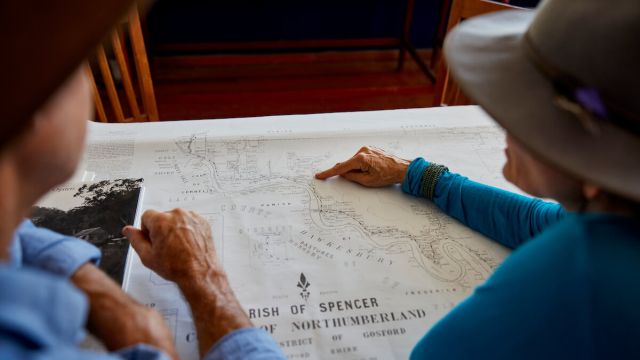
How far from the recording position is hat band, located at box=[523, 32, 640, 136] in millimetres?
489

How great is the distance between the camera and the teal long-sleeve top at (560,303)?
0.50 m

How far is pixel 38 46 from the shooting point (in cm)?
31

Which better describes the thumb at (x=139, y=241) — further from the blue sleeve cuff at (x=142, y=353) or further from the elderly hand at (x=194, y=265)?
the blue sleeve cuff at (x=142, y=353)

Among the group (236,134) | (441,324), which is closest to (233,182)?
(236,134)

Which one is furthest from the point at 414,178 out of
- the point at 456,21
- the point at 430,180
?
the point at 456,21

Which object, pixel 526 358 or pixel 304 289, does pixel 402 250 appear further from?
pixel 526 358

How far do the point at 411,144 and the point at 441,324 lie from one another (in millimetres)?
620

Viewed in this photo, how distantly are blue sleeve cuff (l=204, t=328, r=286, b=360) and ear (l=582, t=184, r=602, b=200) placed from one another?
46 cm

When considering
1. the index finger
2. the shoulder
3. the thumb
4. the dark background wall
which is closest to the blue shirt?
the shoulder

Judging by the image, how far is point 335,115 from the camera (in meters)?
1.28

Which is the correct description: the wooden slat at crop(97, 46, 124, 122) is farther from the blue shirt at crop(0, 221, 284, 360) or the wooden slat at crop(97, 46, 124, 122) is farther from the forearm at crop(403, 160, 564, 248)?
the blue shirt at crop(0, 221, 284, 360)

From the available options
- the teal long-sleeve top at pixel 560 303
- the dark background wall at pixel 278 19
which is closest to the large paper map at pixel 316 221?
the teal long-sleeve top at pixel 560 303

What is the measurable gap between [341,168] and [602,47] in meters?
0.62

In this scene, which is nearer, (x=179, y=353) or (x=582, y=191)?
(x=582, y=191)
